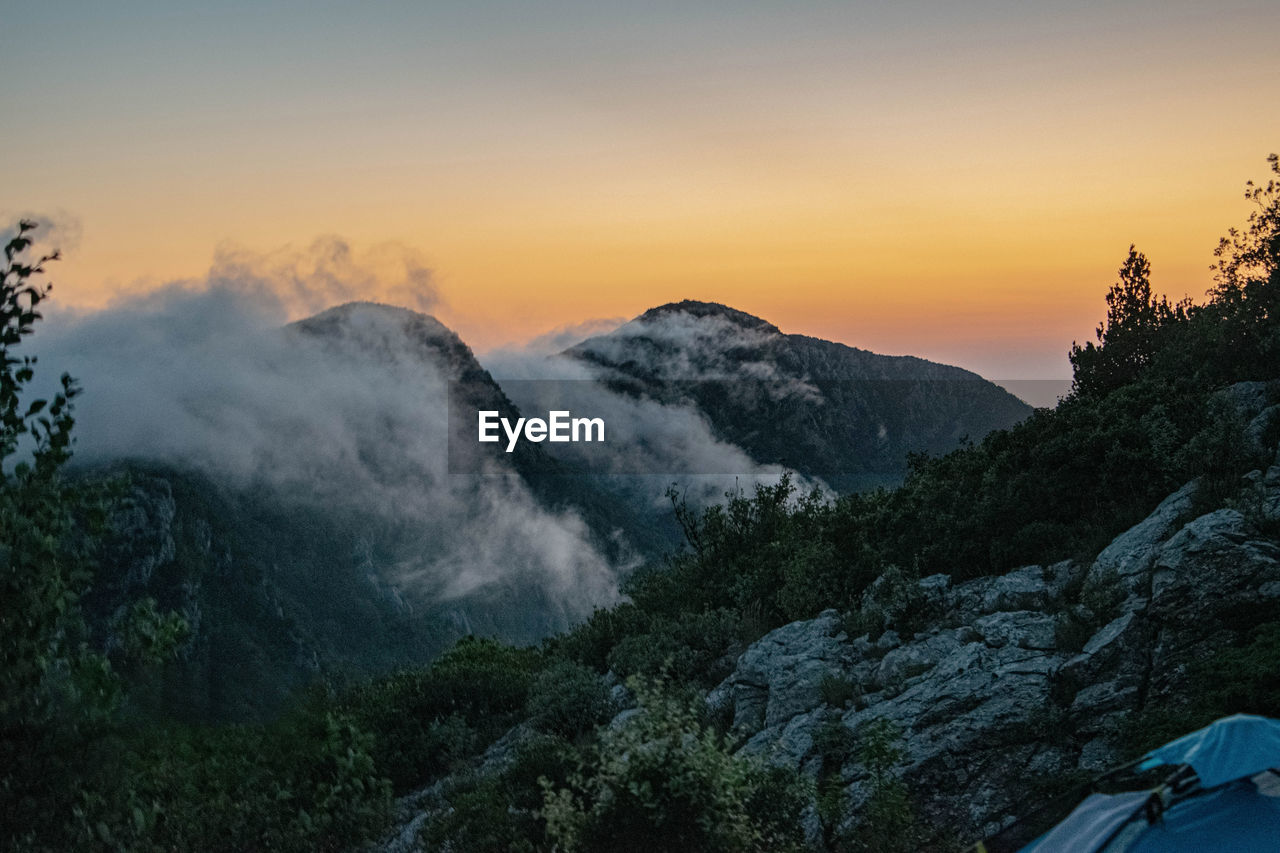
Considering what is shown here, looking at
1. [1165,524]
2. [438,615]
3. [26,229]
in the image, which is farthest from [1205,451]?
[438,615]

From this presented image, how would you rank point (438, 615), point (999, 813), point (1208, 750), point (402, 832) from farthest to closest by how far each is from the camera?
point (438, 615), point (402, 832), point (999, 813), point (1208, 750)

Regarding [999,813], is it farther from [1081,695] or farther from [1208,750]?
[1208,750]

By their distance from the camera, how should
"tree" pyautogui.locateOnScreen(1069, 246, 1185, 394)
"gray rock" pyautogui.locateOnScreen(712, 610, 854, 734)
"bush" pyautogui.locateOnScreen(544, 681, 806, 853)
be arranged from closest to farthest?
"bush" pyautogui.locateOnScreen(544, 681, 806, 853), "gray rock" pyautogui.locateOnScreen(712, 610, 854, 734), "tree" pyautogui.locateOnScreen(1069, 246, 1185, 394)

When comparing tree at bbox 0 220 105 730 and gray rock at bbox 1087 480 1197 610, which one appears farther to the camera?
gray rock at bbox 1087 480 1197 610

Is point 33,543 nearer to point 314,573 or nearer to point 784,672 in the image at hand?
point 784,672

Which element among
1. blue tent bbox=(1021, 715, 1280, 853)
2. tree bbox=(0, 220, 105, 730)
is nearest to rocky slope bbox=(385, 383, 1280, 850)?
blue tent bbox=(1021, 715, 1280, 853)

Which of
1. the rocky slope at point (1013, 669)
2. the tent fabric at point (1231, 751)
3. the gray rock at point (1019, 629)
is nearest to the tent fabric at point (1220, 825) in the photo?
the tent fabric at point (1231, 751)

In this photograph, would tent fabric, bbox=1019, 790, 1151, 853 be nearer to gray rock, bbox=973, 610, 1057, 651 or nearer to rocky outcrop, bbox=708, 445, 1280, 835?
rocky outcrop, bbox=708, 445, 1280, 835
